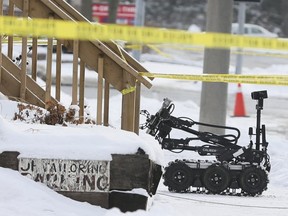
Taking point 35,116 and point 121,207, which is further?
point 35,116

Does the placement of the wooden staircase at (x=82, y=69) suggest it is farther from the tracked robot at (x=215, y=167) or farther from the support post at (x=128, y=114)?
the tracked robot at (x=215, y=167)

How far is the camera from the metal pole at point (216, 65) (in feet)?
50.3

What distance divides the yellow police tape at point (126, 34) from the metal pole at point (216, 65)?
6.43 metres

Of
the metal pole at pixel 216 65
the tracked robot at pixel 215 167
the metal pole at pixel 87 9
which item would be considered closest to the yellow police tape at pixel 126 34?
the tracked robot at pixel 215 167

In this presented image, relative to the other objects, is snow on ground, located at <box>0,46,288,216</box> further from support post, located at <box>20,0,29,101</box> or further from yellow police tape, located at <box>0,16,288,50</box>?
yellow police tape, located at <box>0,16,288,50</box>

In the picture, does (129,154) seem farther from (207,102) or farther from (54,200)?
(207,102)

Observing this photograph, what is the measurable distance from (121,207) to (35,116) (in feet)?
4.96

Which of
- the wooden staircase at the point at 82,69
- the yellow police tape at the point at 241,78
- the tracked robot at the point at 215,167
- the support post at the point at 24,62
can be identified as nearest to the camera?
the wooden staircase at the point at 82,69

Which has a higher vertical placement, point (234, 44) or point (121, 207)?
point (234, 44)

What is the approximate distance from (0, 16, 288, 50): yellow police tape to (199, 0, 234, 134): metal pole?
6.43m

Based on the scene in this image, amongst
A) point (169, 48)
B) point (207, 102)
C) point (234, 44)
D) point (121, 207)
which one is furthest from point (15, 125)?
point (169, 48)

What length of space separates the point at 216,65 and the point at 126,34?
7512 mm

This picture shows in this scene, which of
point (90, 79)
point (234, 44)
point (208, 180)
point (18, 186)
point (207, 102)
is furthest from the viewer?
point (90, 79)

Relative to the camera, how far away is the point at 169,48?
45.5 metres
